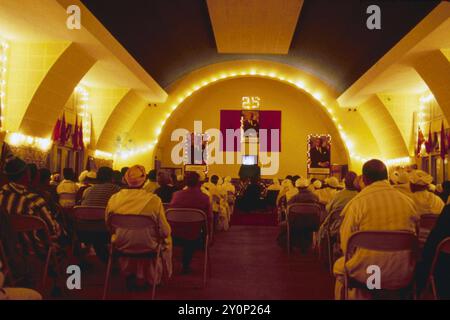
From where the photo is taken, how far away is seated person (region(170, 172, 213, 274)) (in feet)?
20.6

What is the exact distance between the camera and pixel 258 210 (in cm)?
1564

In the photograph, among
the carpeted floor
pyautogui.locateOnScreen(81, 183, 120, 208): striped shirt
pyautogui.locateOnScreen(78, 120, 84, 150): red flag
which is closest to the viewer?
the carpeted floor

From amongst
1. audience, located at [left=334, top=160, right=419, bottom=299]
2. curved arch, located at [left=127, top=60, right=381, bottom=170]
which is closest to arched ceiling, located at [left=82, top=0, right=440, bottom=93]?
curved arch, located at [left=127, top=60, right=381, bottom=170]

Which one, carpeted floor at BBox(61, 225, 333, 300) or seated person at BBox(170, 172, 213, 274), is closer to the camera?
carpeted floor at BBox(61, 225, 333, 300)

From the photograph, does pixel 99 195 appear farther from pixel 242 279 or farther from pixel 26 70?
pixel 26 70

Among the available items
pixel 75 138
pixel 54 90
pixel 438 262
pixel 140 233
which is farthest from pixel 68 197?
pixel 75 138

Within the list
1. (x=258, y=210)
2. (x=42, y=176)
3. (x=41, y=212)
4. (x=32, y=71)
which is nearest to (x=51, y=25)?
(x=32, y=71)

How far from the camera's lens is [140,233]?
186 inches

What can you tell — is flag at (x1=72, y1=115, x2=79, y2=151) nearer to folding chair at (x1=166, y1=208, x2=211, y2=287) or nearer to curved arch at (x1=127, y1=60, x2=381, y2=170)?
curved arch at (x1=127, y1=60, x2=381, y2=170)

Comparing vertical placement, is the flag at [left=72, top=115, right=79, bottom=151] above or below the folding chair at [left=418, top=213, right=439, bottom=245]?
above

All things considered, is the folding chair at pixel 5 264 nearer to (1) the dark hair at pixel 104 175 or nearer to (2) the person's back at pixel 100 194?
(2) the person's back at pixel 100 194

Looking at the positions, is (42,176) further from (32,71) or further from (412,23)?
(412,23)

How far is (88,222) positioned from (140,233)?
1.33 metres

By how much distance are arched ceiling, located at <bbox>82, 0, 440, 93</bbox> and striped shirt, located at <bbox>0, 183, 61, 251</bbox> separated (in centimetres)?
549
